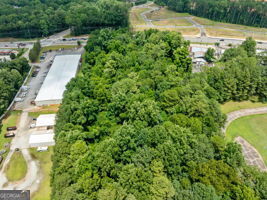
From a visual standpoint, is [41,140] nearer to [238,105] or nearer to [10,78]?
[10,78]

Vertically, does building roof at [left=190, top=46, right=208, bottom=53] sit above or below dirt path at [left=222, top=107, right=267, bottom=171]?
above

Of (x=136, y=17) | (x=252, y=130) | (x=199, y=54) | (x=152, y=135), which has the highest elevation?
(x=136, y=17)

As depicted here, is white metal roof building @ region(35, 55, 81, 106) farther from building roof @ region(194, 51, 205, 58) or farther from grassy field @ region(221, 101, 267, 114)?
building roof @ region(194, 51, 205, 58)

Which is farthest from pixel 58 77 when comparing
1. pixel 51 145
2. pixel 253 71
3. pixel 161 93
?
pixel 253 71

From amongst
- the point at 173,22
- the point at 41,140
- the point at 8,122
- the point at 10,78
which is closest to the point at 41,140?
the point at 41,140

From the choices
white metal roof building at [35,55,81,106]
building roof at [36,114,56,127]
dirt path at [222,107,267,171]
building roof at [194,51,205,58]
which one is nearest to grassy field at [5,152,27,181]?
building roof at [36,114,56,127]

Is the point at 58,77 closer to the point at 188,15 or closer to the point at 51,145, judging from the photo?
the point at 51,145
